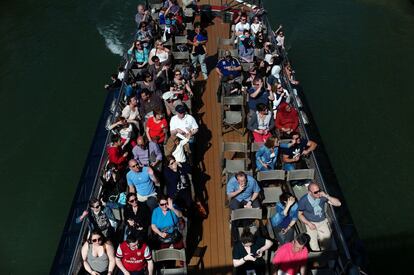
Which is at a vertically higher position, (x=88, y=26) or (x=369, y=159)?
(x=88, y=26)

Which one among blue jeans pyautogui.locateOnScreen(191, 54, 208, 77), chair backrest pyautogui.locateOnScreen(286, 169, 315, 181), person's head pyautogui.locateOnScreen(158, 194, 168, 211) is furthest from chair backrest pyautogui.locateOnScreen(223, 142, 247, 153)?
blue jeans pyautogui.locateOnScreen(191, 54, 208, 77)

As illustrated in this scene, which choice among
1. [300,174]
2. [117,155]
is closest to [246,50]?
[300,174]

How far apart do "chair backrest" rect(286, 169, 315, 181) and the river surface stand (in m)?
5.22

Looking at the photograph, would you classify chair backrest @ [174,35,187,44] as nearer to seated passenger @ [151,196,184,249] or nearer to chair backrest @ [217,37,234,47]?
chair backrest @ [217,37,234,47]

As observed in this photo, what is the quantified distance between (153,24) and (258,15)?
4.61 m

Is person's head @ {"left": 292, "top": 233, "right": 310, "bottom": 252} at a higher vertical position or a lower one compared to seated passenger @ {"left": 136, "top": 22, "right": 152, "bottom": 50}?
lower

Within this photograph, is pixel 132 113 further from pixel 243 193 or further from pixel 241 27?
pixel 241 27

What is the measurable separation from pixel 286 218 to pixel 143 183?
3.21 meters

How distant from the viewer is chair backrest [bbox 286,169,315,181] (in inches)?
364

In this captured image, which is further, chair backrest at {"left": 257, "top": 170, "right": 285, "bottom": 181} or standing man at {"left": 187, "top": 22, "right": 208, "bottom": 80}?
standing man at {"left": 187, "top": 22, "right": 208, "bottom": 80}

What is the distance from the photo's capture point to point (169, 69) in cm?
1321

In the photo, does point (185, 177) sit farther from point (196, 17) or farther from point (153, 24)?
point (196, 17)

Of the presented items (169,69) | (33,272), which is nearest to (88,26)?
(169,69)

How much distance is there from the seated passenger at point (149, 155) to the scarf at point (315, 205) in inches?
144
